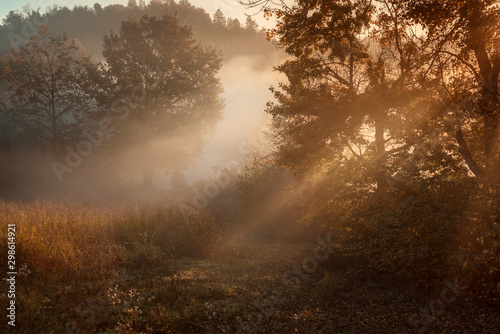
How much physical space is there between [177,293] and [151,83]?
2230 cm

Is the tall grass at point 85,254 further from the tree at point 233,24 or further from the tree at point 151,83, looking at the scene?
the tree at point 233,24

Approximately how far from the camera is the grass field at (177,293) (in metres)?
5.55

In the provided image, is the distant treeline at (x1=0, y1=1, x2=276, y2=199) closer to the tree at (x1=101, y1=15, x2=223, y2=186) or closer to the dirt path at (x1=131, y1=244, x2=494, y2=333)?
the tree at (x1=101, y1=15, x2=223, y2=186)

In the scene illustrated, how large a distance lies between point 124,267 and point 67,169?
72.8 feet

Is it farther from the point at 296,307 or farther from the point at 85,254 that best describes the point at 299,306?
the point at 85,254

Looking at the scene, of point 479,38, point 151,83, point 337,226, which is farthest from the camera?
point 151,83

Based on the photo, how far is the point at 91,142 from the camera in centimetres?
2788

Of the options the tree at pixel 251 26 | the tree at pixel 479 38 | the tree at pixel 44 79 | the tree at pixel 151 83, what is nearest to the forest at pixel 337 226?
the tree at pixel 479 38

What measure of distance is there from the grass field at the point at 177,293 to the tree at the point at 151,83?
50.9 ft

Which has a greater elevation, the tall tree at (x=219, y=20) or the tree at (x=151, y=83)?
the tall tree at (x=219, y=20)

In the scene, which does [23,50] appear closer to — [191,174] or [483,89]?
[191,174]

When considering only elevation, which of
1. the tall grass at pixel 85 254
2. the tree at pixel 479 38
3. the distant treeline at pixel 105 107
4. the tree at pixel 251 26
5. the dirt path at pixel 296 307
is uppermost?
the tree at pixel 251 26

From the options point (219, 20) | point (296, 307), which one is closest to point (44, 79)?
point (296, 307)

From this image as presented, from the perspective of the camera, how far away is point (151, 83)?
2552cm
